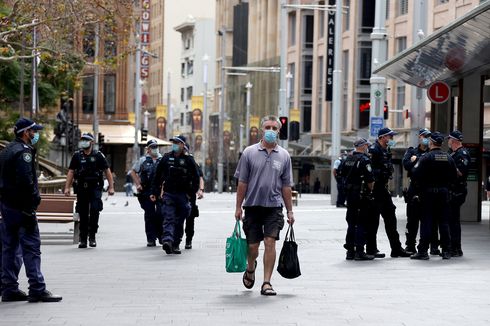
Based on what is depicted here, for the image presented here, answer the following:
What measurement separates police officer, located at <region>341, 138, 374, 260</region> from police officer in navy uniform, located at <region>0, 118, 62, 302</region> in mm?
6032

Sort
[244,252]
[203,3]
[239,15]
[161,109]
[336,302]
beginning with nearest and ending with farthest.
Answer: [336,302] → [244,252] → [161,109] → [239,15] → [203,3]

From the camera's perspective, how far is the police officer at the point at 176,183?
19000 millimetres

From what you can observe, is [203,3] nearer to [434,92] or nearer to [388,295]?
[434,92]

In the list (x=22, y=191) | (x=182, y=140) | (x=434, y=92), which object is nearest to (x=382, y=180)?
(x=182, y=140)

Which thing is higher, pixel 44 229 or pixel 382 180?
pixel 382 180

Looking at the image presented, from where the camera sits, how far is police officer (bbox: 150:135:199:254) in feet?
62.3

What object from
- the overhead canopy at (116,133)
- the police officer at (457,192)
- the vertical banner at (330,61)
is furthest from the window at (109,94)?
the police officer at (457,192)

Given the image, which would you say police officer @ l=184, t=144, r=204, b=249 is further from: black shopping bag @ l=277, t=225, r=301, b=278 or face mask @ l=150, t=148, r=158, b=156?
black shopping bag @ l=277, t=225, r=301, b=278

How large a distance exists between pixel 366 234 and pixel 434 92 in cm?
968

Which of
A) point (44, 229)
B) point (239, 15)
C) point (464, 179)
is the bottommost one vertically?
point (44, 229)

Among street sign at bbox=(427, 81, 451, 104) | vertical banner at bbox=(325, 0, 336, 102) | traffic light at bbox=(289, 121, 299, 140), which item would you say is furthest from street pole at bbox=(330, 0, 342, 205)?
street sign at bbox=(427, 81, 451, 104)

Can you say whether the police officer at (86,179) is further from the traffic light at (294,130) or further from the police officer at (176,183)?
the traffic light at (294,130)

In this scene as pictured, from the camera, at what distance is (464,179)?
18.5 meters

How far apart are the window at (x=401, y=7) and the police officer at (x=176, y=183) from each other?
51.5 metres
